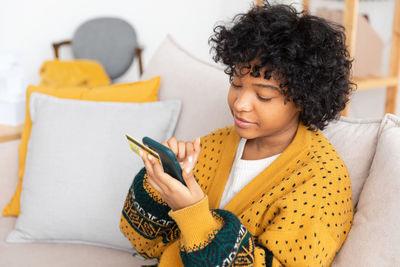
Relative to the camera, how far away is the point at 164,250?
100 cm

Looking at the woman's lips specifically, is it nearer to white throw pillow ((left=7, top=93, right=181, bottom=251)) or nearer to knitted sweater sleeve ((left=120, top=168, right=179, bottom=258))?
knitted sweater sleeve ((left=120, top=168, right=179, bottom=258))

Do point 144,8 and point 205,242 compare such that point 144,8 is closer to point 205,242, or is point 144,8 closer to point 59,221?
point 59,221

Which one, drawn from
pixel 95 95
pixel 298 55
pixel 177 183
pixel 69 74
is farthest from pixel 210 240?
pixel 69 74

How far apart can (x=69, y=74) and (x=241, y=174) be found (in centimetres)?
204

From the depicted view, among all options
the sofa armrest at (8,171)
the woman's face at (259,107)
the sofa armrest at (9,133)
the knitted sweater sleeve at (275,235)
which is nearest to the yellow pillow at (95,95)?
the sofa armrest at (8,171)

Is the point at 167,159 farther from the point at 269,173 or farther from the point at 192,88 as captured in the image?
the point at 192,88

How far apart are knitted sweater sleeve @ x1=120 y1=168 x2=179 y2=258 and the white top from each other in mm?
135

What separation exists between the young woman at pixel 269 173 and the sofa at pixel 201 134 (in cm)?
5

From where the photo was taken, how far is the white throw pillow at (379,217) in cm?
76

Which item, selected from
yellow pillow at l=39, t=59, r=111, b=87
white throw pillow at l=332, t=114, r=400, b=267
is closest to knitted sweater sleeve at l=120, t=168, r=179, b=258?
white throw pillow at l=332, t=114, r=400, b=267

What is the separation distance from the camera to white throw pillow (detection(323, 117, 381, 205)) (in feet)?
3.10

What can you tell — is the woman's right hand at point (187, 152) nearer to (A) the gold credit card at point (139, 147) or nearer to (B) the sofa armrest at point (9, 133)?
(A) the gold credit card at point (139, 147)

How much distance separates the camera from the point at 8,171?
1.48 m

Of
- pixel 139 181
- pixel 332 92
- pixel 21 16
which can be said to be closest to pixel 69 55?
pixel 21 16
